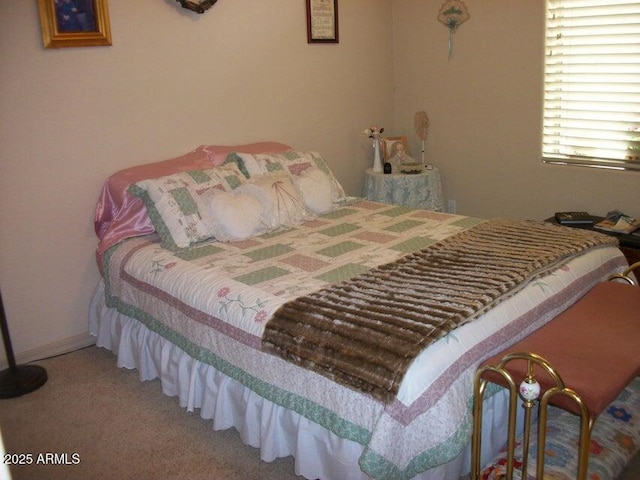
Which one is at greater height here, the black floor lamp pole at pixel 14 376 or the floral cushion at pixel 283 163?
the floral cushion at pixel 283 163

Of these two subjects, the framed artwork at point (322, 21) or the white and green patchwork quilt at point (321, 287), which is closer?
the white and green patchwork quilt at point (321, 287)

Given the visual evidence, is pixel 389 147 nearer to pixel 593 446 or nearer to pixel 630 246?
pixel 630 246

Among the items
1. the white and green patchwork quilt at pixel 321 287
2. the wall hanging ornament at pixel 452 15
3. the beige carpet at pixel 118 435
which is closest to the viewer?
the white and green patchwork quilt at pixel 321 287

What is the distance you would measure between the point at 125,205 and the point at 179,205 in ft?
1.04

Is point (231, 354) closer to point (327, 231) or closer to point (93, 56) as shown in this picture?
point (327, 231)

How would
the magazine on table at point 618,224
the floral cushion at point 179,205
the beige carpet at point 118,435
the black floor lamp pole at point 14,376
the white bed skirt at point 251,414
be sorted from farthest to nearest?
the magazine on table at point 618,224, the floral cushion at point 179,205, the black floor lamp pole at point 14,376, the beige carpet at point 118,435, the white bed skirt at point 251,414

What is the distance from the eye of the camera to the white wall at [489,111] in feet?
12.2

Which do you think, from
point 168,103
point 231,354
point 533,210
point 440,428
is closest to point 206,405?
point 231,354

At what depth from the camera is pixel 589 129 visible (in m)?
3.61

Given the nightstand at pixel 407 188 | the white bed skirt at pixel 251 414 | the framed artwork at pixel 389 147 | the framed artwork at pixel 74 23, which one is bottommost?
the white bed skirt at pixel 251 414

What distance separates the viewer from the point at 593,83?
3.53 m

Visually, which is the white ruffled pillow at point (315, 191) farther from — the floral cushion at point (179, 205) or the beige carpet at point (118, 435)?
the beige carpet at point (118, 435)

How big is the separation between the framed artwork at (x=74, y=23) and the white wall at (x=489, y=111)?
93.6 inches

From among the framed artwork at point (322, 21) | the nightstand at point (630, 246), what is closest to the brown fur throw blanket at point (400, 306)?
the nightstand at point (630, 246)
